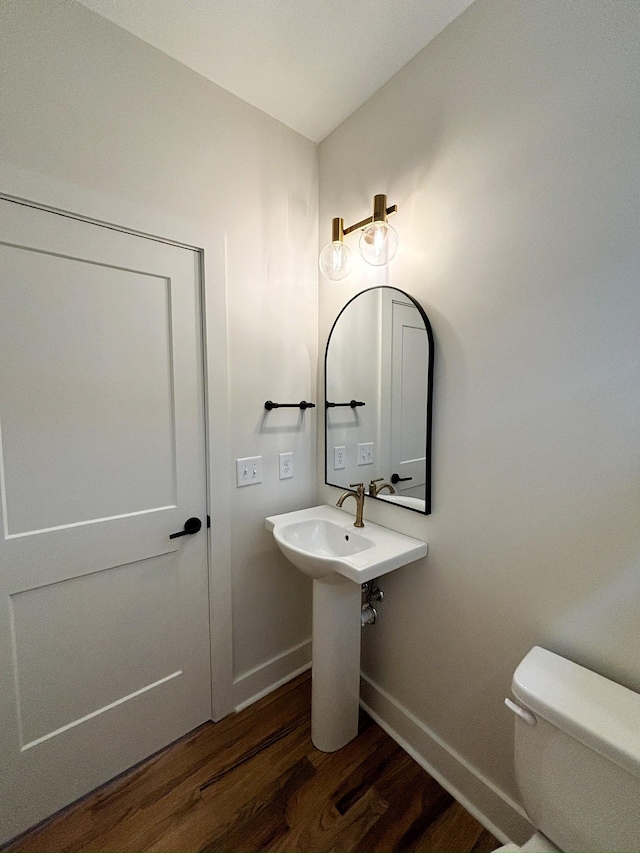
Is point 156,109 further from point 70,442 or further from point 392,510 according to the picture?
point 392,510

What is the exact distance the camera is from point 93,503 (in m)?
1.21

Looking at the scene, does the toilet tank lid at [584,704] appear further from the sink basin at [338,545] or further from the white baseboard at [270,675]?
the white baseboard at [270,675]

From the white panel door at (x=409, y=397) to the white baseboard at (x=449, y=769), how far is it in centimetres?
93

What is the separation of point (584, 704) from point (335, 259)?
1.58m

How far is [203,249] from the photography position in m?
1.37

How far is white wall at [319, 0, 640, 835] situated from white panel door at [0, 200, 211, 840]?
3.00 ft

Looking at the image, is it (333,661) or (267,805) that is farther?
(333,661)

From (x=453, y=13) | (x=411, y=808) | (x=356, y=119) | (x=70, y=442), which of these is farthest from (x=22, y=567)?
(x=453, y=13)

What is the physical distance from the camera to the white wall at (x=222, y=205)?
1.06 m

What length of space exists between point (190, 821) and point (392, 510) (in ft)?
4.14

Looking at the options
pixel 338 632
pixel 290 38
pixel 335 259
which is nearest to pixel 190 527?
pixel 338 632

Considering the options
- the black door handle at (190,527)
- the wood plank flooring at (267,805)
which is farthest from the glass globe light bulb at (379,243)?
the wood plank flooring at (267,805)

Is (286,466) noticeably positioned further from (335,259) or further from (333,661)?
(335,259)

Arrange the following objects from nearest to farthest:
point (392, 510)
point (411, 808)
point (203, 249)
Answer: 1. point (411, 808)
2. point (203, 249)
3. point (392, 510)
